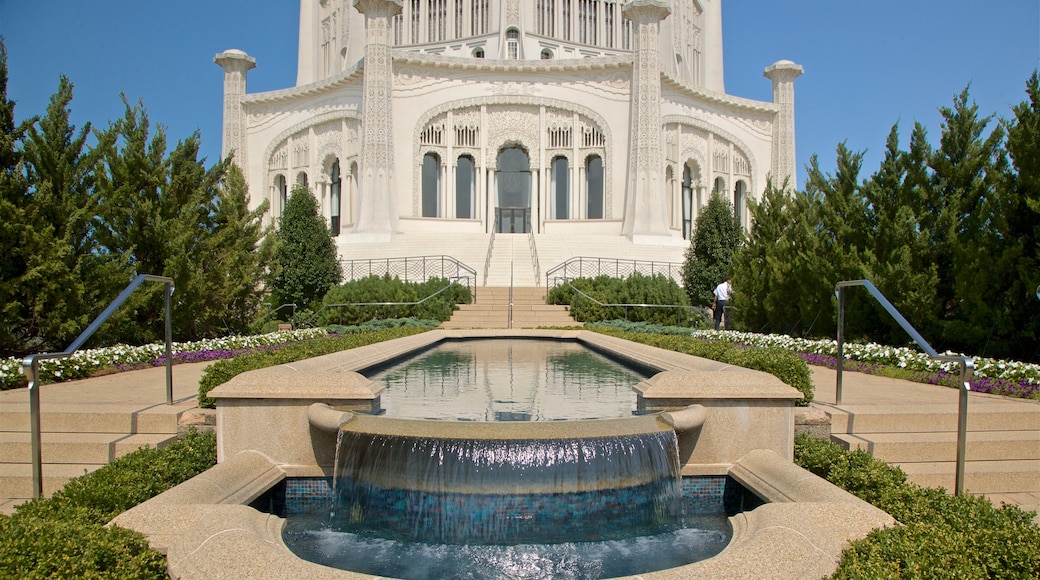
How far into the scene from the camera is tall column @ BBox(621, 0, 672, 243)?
30.0 m

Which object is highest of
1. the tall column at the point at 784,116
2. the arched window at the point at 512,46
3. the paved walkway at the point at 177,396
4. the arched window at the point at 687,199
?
the arched window at the point at 512,46

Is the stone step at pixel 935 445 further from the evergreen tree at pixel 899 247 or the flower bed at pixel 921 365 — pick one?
the evergreen tree at pixel 899 247

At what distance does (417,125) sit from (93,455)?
27.5 meters

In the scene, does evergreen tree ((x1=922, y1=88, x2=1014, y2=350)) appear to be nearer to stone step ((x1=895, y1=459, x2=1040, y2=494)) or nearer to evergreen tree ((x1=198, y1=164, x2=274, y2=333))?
stone step ((x1=895, y1=459, x2=1040, y2=494))

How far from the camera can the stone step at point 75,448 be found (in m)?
5.32

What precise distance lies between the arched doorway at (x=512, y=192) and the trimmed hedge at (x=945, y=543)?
3006cm

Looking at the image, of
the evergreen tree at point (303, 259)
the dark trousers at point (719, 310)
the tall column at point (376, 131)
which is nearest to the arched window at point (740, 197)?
the tall column at point (376, 131)

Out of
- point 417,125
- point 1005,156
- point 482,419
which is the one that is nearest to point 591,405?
point 482,419

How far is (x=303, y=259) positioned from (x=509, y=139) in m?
13.4

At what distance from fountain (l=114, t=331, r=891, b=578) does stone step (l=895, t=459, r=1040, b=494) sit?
41.8 inches

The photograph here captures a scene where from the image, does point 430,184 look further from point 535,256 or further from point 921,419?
point 921,419

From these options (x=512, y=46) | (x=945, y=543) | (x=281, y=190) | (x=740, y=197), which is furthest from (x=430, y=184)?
(x=945, y=543)

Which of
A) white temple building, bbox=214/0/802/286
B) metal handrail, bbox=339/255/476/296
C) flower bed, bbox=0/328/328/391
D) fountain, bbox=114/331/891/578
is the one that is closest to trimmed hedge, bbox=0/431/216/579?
fountain, bbox=114/331/891/578

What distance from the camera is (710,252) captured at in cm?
2242
